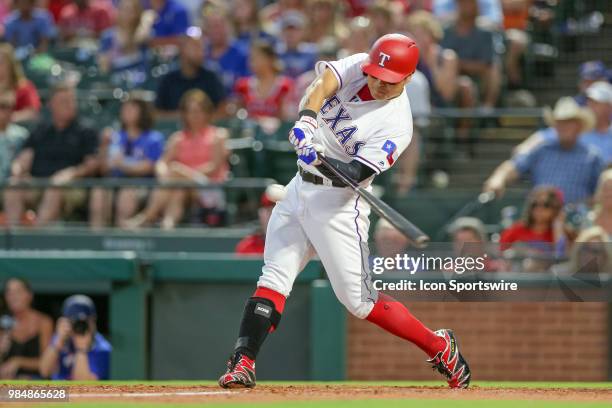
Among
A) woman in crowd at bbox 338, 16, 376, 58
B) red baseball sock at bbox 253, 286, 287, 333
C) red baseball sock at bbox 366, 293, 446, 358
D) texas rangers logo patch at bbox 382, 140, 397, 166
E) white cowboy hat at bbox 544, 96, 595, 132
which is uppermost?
woman in crowd at bbox 338, 16, 376, 58

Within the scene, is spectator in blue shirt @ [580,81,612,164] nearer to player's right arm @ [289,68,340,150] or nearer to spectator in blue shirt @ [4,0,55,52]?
player's right arm @ [289,68,340,150]

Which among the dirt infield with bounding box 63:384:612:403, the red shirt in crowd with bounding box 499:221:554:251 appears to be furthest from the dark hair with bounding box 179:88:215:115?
the dirt infield with bounding box 63:384:612:403

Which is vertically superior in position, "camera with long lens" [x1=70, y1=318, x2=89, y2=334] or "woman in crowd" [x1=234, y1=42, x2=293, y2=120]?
"woman in crowd" [x1=234, y1=42, x2=293, y2=120]

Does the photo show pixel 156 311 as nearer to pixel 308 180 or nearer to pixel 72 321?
pixel 72 321

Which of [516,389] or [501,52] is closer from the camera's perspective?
[516,389]

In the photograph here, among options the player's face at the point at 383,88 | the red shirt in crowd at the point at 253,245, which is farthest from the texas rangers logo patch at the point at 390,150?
the red shirt in crowd at the point at 253,245

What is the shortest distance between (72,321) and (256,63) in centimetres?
322

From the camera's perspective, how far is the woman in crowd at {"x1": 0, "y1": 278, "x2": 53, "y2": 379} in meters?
8.81

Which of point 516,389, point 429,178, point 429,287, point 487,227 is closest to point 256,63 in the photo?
point 429,178

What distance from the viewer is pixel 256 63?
10.7 m

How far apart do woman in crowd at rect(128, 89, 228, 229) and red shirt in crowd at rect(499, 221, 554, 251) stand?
2.36 metres

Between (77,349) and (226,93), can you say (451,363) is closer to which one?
(77,349)

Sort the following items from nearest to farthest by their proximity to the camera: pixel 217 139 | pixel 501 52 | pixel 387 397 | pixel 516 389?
1. pixel 387 397
2. pixel 516 389
3. pixel 217 139
4. pixel 501 52

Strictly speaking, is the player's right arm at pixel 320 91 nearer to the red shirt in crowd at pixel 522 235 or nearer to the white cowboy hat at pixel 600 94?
the red shirt in crowd at pixel 522 235
